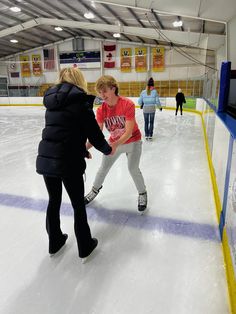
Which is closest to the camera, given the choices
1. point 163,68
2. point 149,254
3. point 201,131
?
point 149,254

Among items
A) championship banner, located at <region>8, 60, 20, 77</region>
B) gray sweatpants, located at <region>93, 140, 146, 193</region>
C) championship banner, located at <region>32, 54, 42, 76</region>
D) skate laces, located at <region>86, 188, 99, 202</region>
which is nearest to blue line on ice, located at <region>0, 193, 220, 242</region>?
skate laces, located at <region>86, 188, 99, 202</region>

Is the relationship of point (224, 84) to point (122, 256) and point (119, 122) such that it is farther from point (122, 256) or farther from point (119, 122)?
point (122, 256)

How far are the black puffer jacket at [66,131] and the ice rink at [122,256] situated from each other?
2.20 feet

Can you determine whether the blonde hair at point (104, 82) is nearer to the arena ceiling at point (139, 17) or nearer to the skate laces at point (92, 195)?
the skate laces at point (92, 195)

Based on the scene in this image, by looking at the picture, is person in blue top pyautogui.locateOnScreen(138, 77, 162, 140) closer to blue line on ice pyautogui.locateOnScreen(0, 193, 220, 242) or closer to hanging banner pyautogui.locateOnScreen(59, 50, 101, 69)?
blue line on ice pyautogui.locateOnScreen(0, 193, 220, 242)

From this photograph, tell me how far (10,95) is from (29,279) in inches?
749

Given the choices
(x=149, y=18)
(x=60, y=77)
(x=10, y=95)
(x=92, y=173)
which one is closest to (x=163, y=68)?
(x=149, y=18)

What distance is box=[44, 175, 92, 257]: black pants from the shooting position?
1.52 m

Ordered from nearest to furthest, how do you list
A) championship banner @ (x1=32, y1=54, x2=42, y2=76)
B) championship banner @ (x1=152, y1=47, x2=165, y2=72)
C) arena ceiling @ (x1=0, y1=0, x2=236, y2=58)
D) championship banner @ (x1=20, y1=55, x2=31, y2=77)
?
1. arena ceiling @ (x1=0, y1=0, x2=236, y2=58)
2. championship banner @ (x1=152, y1=47, x2=165, y2=72)
3. championship banner @ (x1=32, y1=54, x2=42, y2=76)
4. championship banner @ (x1=20, y1=55, x2=31, y2=77)

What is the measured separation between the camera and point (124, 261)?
170cm

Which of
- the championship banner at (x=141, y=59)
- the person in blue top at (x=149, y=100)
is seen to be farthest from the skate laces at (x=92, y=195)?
the championship banner at (x=141, y=59)

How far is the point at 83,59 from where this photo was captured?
19.5 m

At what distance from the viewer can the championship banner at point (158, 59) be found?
17.4 m

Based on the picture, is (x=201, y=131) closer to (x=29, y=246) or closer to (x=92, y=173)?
(x=92, y=173)
